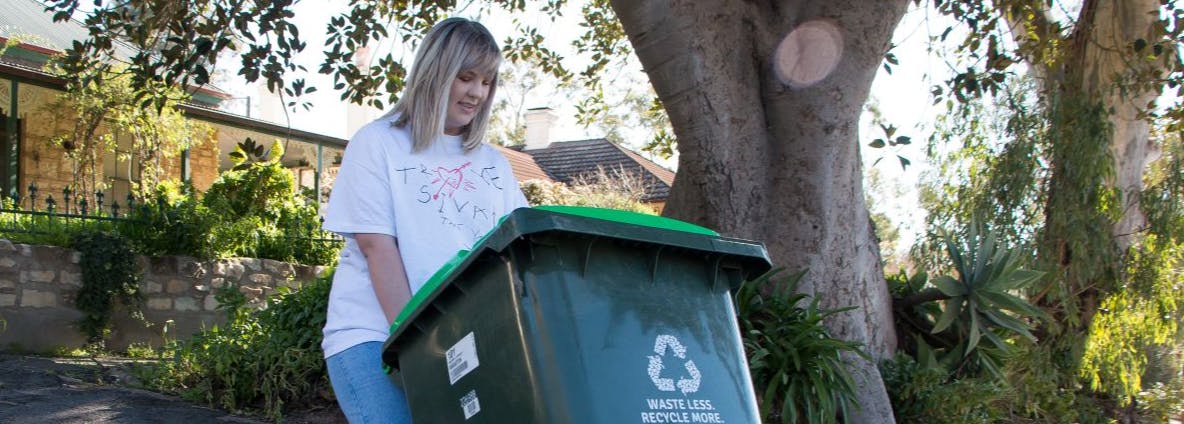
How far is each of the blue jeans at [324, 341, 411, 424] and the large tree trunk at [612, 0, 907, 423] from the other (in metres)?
3.47

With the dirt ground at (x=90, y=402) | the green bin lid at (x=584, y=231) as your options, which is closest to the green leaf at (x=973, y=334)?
the dirt ground at (x=90, y=402)

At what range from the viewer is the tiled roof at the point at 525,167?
21719mm

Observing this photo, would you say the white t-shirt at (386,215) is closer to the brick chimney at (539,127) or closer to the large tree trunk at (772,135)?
the large tree trunk at (772,135)

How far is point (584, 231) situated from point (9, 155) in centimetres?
1378

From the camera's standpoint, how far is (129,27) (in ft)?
21.8

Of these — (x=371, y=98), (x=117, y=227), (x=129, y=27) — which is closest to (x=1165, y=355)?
(x=371, y=98)

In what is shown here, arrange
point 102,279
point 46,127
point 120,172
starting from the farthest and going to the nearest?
point 120,172 → point 46,127 → point 102,279

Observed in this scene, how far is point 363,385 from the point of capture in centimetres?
240

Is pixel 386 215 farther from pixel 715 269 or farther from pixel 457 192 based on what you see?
pixel 715 269

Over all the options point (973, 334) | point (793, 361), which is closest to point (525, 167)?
point (973, 334)

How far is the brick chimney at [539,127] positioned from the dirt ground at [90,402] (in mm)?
19540

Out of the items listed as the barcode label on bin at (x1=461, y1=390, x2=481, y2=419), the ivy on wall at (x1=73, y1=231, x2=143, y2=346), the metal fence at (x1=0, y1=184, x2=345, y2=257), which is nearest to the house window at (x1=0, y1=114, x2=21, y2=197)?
the metal fence at (x1=0, y1=184, x2=345, y2=257)

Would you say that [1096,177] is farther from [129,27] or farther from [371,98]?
[129,27]

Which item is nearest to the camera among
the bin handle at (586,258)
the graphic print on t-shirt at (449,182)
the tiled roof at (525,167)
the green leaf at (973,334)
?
the bin handle at (586,258)
